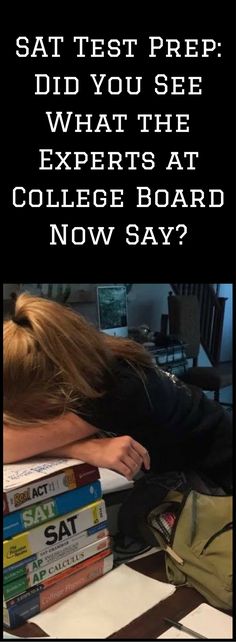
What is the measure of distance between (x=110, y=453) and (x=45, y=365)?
185 millimetres

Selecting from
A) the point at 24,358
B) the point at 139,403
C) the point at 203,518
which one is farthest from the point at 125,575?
the point at 24,358

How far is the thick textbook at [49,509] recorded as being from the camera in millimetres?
677

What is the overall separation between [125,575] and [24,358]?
0.39m

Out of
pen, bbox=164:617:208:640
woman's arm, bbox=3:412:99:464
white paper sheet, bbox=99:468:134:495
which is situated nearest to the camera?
pen, bbox=164:617:208:640

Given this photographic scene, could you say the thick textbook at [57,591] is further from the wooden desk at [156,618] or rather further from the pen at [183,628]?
the pen at [183,628]

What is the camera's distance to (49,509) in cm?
72

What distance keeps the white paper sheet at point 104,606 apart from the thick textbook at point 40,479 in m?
0.16

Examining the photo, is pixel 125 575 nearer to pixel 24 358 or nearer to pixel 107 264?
pixel 24 358

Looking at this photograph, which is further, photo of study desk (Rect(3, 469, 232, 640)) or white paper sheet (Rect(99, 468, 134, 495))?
white paper sheet (Rect(99, 468, 134, 495))

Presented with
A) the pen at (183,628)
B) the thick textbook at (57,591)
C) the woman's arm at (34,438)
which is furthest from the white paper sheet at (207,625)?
the woman's arm at (34,438)

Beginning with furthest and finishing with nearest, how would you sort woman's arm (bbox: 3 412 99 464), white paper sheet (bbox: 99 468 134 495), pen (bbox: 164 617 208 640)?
white paper sheet (bbox: 99 468 134 495)
woman's arm (bbox: 3 412 99 464)
pen (bbox: 164 617 208 640)

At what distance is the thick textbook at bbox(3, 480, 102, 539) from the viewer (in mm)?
677

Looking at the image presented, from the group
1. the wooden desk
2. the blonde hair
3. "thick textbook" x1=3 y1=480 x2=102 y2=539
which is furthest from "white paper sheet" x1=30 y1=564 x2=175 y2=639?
the blonde hair

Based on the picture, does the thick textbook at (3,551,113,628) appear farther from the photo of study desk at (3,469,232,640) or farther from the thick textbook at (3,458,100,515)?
the thick textbook at (3,458,100,515)
